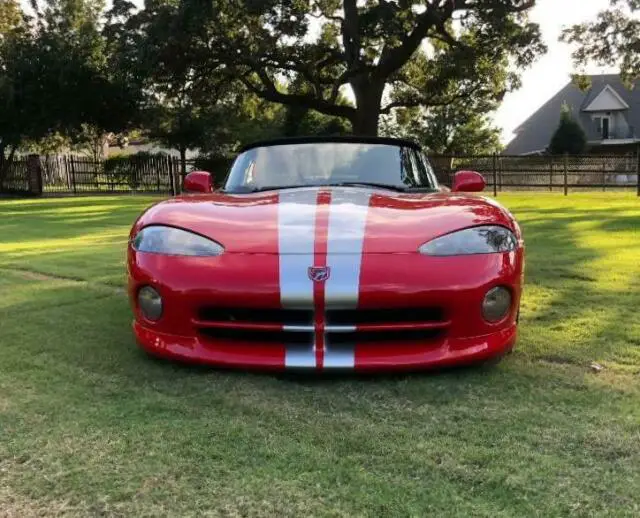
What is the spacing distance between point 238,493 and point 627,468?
3.75ft

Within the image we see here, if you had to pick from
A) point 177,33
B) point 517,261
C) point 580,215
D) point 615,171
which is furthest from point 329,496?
point 615,171

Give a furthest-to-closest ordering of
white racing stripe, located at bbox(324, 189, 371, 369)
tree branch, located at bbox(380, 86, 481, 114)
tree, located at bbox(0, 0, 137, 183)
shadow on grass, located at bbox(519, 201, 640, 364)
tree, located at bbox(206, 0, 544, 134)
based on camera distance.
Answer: tree, located at bbox(0, 0, 137, 183)
tree branch, located at bbox(380, 86, 481, 114)
tree, located at bbox(206, 0, 544, 134)
shadow on grass, located at bbox(519, 201, 640, 364)
white racing stripe, located at bbox(324, 189, 371, 369)

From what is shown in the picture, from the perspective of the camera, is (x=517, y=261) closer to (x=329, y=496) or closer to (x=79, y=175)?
(x=329, y=496)

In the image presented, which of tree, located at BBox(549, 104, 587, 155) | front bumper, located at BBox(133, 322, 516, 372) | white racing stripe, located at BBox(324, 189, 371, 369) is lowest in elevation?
front bumper, located at BBox(133, 322, 516, 372)

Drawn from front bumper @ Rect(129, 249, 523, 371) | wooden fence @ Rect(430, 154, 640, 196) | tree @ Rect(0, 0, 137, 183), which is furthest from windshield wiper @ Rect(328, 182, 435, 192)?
tree @ Rect(0, 0, 137, 183)

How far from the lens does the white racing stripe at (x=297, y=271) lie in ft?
8.46

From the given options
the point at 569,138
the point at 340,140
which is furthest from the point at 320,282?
the point at 569,138

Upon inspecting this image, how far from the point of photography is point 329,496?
1725mm

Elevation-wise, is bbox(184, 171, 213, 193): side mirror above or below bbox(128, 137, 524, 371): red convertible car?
above

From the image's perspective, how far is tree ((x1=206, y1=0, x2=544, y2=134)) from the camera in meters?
17.0

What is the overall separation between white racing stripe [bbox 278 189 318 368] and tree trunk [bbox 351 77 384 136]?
17.0 meters

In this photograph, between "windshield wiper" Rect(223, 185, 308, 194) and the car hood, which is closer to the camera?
the car hood

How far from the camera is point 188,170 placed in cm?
2455

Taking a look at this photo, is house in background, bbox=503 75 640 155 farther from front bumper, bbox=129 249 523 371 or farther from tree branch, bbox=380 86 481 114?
front bumper, bbox=129 249 523 371
